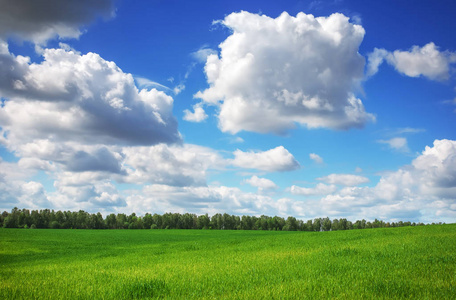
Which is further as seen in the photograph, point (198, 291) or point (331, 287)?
point (198, 291)

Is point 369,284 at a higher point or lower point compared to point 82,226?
higher

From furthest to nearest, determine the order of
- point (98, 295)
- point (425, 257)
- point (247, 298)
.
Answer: point (425, 257)
point (98, 295)
point (247, 298)

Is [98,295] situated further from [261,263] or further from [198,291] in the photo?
[261,263]

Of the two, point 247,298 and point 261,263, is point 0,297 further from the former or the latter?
point 261,263

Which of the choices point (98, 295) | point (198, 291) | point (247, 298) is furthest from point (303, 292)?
point (98, 295)

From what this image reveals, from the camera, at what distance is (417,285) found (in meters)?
8.83

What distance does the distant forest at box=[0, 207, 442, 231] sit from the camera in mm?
140500

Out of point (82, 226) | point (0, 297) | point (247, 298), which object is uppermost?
point (247, 298)

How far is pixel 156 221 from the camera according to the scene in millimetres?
152875

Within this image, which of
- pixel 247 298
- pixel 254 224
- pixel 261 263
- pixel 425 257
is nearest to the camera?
pixel 247 298

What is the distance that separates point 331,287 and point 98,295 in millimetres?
7339

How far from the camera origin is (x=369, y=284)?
920cm

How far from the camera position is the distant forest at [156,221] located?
140 m

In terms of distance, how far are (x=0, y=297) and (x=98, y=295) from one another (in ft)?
10.9
